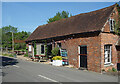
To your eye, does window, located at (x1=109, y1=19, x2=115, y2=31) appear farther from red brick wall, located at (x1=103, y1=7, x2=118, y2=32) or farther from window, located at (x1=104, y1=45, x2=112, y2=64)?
window, located at (x1=104, y1=45, x2=112, y2=64)

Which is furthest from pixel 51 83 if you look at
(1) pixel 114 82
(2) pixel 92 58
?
(2) pixel 92 58

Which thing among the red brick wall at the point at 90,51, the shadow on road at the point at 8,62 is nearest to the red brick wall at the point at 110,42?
the red brick wall at the point at 90,51

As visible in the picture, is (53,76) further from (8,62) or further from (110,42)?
(8,62)

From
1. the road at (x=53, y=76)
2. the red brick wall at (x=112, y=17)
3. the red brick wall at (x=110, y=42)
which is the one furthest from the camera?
the red brick wall at (x=112, y=17)

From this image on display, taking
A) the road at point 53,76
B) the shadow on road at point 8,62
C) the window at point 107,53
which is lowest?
the shadow on road at point 8,62

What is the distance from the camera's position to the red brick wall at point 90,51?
42.7 feet

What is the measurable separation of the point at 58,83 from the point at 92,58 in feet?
20.7

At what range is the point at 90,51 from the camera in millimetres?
13766

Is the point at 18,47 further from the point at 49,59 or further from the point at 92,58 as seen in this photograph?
the point at 92,58

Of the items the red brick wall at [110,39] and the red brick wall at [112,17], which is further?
the red brick wall at [112,17]

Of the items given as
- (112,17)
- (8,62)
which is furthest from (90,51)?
(8,62)

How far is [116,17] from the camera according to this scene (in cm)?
1468

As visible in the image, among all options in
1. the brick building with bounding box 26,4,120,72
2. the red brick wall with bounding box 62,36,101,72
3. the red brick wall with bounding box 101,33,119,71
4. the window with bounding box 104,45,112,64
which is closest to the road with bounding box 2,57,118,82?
the red brick wall with bounding box 62,36,101,72

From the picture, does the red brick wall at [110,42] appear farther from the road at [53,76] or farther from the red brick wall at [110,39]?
the road at [53,76]
